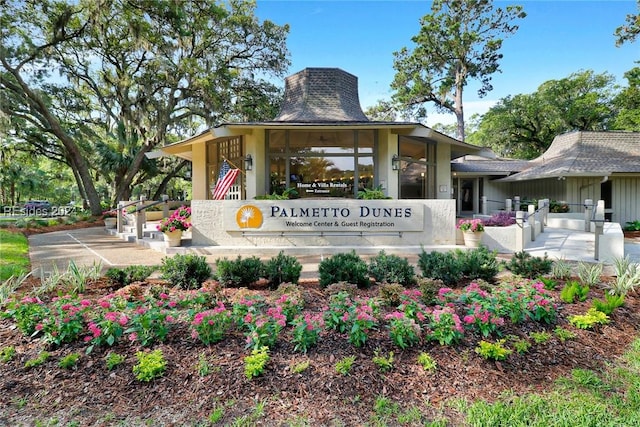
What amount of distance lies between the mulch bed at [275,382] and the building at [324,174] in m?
5.11

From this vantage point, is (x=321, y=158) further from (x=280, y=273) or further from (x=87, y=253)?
(x=87, y=253)

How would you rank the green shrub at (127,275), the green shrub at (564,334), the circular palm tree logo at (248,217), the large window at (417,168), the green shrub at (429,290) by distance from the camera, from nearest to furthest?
the green shrub at (564,334), the green shrub at (429,290), the green shrub at (127,275), the circular palm tree logo at (248,217), the large window at (417,168)

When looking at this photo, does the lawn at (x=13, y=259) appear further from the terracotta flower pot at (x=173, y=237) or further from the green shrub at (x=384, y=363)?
the green shrub at (x=384, y=363)

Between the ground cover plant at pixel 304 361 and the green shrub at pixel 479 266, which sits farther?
the green shrub at pixel 479 266

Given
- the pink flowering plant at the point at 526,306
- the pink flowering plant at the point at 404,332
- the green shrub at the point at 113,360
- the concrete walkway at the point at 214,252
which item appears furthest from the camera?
the concrete walkway at the point at 214,252

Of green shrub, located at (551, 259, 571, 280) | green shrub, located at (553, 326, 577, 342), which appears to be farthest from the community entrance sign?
green shrub, located at (553, 326, 577, 342)

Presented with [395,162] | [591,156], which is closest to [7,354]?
[395,162]

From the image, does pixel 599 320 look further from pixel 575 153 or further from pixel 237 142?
pixel 575 153

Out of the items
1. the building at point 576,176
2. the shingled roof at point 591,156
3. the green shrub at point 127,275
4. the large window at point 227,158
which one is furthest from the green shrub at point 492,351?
the shingled roof at point 591,156

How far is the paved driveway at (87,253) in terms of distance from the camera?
6.69 m

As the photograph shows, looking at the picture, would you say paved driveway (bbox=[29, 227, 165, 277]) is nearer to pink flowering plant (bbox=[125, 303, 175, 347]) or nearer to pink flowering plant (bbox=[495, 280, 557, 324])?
pink flowering plant (bbox=[125, 303, 175, 347])

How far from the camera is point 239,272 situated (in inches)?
184

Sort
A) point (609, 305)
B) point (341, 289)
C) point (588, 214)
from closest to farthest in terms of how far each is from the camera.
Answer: point (609, 305)
point (341, 289)
point (588, 214)

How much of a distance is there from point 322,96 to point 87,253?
8.51m
